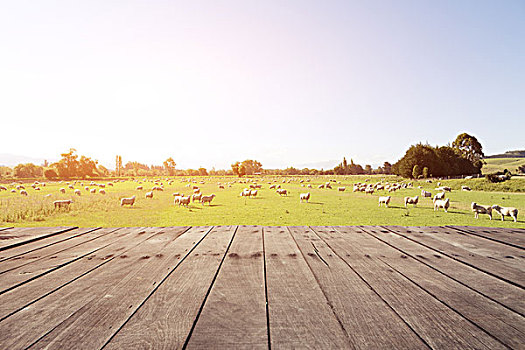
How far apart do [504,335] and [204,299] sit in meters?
1.47

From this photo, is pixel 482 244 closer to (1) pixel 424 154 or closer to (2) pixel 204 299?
(2) pixel 204 299

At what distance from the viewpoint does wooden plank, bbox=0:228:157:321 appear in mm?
1520

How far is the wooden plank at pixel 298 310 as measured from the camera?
1.16m

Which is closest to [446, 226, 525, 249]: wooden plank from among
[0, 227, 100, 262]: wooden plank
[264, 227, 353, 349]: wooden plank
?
[264, 227, 353, 349]: wooden plank

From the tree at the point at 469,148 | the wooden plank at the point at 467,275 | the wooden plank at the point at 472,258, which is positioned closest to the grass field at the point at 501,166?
the tree at the point at 469,148

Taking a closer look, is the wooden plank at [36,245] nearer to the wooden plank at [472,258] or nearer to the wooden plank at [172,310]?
the wooden plank at [172,310]

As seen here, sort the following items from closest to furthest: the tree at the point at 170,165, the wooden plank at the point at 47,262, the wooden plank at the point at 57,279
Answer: the wooden plank at the point at 57,279
the wooden plank at the point at 47,262
the tree at the point at 170,165

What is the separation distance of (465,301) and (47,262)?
3.08 m

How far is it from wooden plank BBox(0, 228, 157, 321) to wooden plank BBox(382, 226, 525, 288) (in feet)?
10.00

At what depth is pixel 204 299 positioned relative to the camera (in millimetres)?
1565

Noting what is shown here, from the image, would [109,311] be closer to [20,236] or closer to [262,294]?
[262,294]

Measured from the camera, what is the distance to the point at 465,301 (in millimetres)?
1555

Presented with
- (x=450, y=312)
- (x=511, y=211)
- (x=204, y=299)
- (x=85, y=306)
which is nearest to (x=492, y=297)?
(x=450, y=312)

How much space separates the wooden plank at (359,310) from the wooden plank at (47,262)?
2050mm
